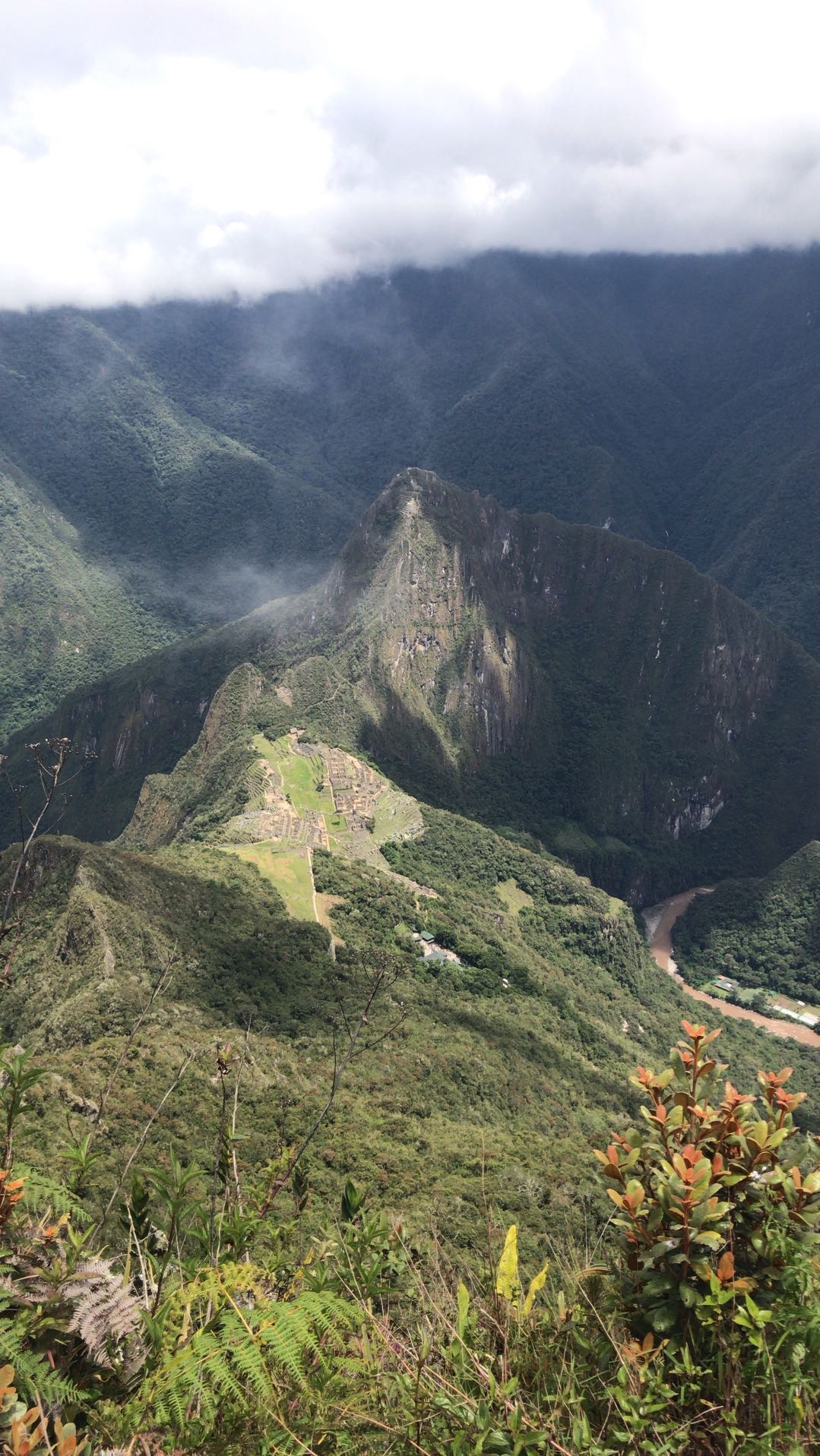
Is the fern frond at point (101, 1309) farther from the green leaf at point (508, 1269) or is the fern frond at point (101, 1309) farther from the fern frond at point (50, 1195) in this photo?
the green leaf at point (508, 1269)

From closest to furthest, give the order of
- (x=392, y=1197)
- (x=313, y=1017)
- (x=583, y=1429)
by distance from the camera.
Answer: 1. (x=583, y=1429)
2. (x=392, y=1197)
3. (x=313, y=1017)

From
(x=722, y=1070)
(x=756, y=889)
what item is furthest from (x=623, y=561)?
(x=722, y=1070)

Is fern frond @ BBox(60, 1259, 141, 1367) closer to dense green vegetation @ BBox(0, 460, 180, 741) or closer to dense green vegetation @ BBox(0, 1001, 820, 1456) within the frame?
dense green vegetation @ BBox(0, 1001, 820, 1456)

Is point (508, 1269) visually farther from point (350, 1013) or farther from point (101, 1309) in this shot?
point (350, 1013)

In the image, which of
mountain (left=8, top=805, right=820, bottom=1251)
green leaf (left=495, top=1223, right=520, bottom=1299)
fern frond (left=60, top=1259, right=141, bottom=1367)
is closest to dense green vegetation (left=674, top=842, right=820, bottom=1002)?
mountain (left=8, top=805, right=820, bottom=1251)

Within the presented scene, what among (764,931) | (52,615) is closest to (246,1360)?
(764,931)

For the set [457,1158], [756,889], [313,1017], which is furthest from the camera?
[756,889]

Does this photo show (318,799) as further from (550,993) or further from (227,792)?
(550,993)
